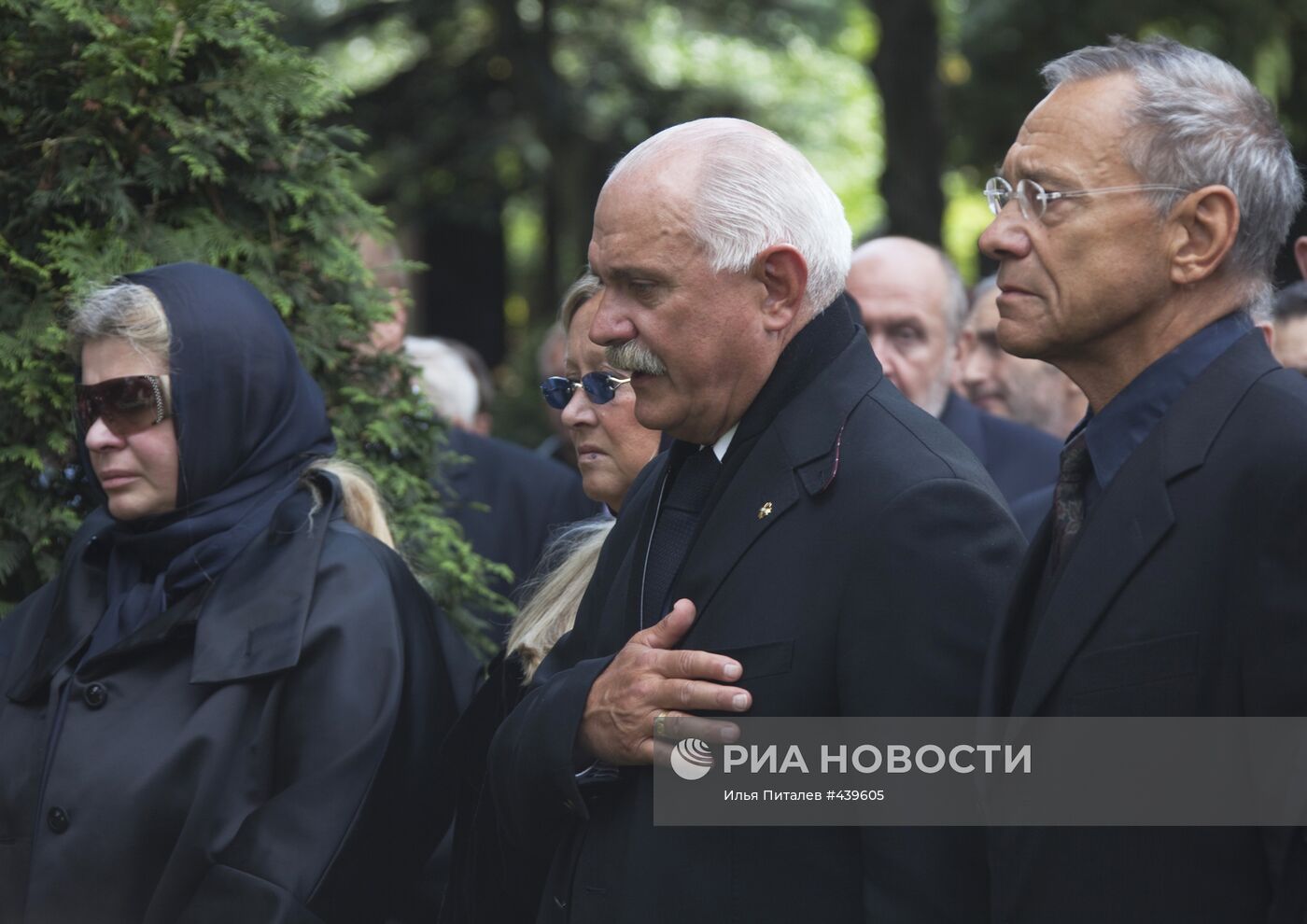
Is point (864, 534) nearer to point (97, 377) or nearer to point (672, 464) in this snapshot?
point (672, 464)

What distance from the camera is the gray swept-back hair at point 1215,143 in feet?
8.04

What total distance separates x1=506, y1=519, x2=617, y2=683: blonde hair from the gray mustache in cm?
82

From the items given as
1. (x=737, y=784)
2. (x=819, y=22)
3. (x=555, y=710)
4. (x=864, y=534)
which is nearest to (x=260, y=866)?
(x=555, y=710)

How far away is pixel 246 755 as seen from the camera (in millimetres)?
3453

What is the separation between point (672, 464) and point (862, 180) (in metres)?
27.5

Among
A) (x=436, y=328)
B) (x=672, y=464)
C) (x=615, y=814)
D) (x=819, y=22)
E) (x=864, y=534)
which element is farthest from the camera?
(x=436, y=328)

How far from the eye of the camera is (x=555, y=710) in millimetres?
2922

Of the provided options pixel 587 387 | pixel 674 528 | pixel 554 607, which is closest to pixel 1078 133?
pixel 674 528

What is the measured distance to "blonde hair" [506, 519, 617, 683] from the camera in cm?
365

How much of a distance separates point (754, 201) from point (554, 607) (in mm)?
1272

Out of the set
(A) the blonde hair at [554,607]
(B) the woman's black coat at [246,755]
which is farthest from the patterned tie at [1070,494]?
(B) the woman's black coat at [246,755]

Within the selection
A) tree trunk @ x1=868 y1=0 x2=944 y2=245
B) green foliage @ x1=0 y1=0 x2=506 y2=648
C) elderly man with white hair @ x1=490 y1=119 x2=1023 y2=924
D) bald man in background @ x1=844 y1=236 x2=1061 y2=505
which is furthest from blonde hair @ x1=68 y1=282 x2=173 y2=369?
tree trunk @ x1=868 y1=0 x2=944 y2=245

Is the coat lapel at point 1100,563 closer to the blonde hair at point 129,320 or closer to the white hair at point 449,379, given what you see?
the blonde hair at point 129,320

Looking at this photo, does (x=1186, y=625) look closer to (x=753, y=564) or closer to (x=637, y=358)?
(x=753, y=564)
